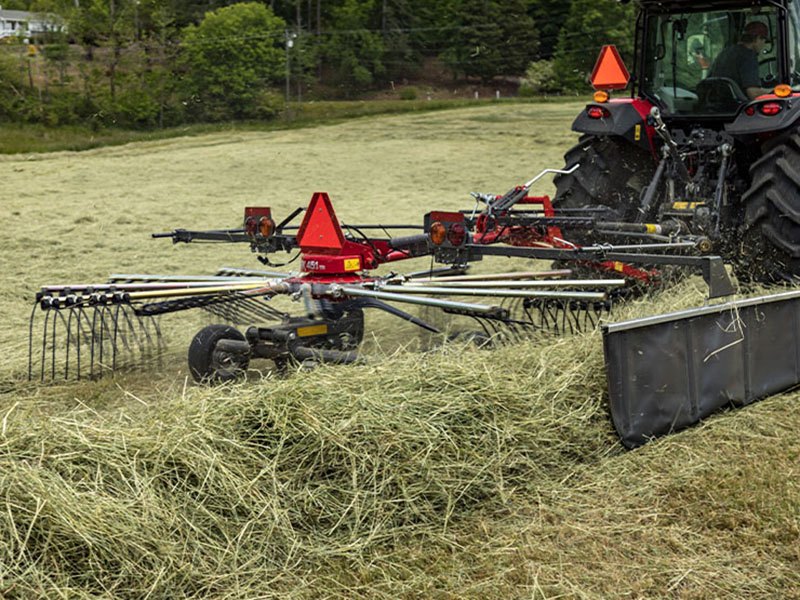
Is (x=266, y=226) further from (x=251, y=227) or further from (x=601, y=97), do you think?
(x=601, y=97)

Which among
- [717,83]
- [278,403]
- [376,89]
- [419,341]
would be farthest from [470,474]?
[376,89]

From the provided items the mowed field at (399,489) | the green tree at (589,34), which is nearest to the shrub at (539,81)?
the green tree at (589,34)

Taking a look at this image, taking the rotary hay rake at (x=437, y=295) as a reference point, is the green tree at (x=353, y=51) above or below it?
above

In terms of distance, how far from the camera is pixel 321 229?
5.96 metres

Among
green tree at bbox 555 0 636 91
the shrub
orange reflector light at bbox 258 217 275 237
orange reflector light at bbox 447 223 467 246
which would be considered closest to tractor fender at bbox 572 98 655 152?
orange reflector light at bbox 447 223 467 246

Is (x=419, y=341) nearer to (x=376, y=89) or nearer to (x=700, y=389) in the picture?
(x=700, y=389)

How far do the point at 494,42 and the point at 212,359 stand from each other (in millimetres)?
39626

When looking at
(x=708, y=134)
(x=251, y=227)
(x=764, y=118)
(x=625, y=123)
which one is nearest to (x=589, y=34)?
(x=625, y=123)

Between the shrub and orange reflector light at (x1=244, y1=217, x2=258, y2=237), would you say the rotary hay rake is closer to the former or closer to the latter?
orange reflector light at (x1=244, y1=217, x2=258, y2=237)

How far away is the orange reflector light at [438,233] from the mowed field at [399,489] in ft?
2.46

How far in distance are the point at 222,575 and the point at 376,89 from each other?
42094 mm

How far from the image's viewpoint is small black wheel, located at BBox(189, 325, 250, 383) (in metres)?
A: 5.73

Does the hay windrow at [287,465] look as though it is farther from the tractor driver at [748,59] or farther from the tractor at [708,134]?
the tractor driver at [748,59]

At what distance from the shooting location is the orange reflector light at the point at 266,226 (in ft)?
21.7
